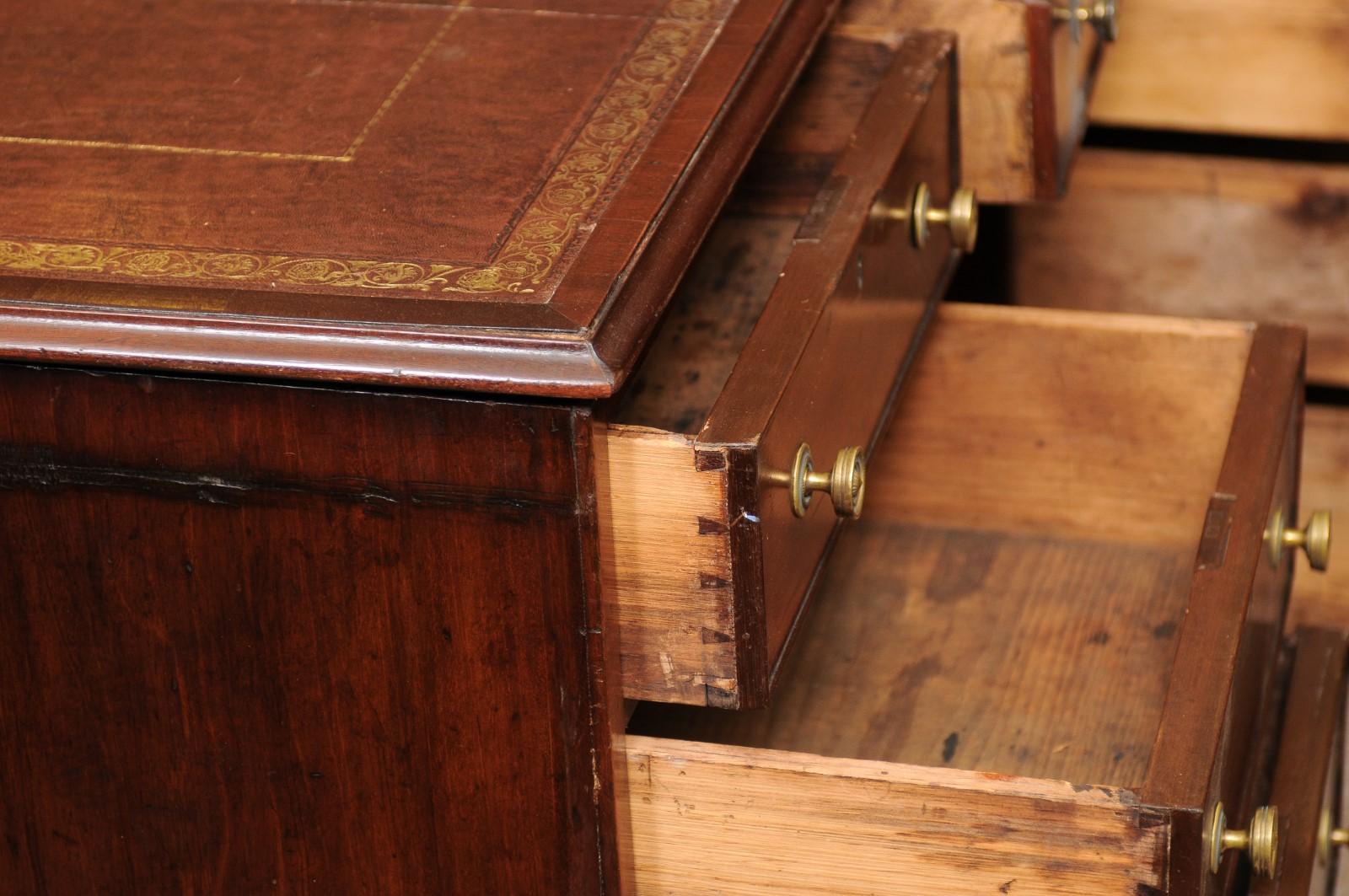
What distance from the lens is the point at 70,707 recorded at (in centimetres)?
93

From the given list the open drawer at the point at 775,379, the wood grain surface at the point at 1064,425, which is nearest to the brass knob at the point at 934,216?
the open drawer at the point at 775,379

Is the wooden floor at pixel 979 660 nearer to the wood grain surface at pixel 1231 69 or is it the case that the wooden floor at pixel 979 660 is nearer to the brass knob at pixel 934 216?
the brass knob at pixel 934 216

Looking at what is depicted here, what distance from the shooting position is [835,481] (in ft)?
2.99

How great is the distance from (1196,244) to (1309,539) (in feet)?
1.91

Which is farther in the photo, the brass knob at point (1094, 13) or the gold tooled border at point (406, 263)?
the brass knob at point (1094, 13)

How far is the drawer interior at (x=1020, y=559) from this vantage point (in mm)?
1153

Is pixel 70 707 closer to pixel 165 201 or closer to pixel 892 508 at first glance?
pixel 165 201

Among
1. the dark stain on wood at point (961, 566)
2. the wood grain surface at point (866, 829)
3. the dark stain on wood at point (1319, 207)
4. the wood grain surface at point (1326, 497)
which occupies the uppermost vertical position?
Result: the wood grain surface at point (866, 829)

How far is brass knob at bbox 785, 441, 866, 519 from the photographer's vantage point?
90 centimetres

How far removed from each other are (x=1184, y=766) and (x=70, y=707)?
54cm

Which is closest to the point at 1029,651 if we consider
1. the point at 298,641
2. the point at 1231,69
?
the point at 298,641

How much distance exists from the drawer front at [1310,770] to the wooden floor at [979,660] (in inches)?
3.7

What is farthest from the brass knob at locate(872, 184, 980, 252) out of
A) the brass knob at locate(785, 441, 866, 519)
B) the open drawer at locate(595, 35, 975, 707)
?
the brass knob at locate(785, 441, 866, 519)

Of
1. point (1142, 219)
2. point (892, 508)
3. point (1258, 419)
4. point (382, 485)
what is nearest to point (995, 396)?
point (892, 508)
